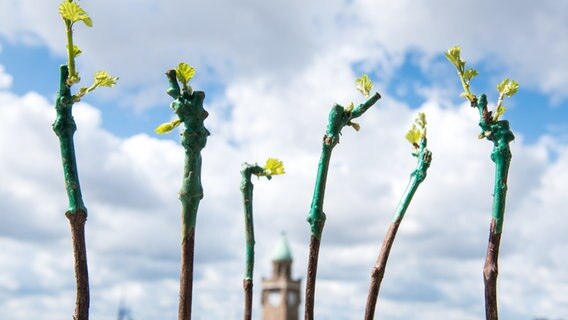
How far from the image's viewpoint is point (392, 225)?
11.3m

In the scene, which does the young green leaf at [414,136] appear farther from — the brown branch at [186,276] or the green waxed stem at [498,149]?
the brown branch at [186,276]

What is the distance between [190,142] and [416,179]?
3.54 metres

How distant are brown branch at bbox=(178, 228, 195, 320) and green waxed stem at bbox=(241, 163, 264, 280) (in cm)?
335

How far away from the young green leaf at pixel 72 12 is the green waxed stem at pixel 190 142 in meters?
1.12

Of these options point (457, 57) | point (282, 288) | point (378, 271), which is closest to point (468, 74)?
point (457, 57)

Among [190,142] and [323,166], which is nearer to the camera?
[190,142]

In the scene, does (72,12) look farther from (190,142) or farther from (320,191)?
(320,191)

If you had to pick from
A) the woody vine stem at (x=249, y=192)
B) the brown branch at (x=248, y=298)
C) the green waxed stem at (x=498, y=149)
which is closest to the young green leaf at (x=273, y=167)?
the woody vine stem at (x=249, y=192)

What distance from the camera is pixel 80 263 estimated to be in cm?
898

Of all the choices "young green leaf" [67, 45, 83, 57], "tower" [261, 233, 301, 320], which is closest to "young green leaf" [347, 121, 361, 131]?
"young green leaf" [67, 45, 83, 57]

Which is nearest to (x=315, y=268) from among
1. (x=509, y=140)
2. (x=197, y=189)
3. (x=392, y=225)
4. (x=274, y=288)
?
(x=392, y=225)

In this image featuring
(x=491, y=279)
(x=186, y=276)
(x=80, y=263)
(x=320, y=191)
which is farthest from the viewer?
(x=491, y=279)

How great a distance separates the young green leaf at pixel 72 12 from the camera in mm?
9297

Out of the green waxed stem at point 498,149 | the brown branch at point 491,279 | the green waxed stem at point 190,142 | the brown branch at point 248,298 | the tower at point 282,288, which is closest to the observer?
the green waxed stem at point 190,142
